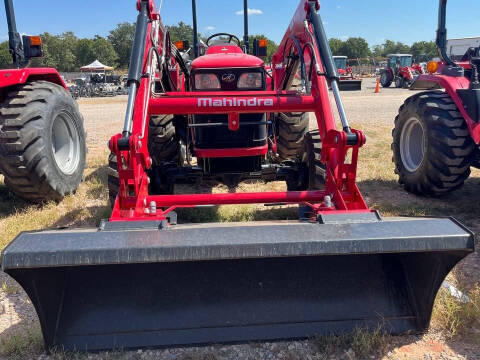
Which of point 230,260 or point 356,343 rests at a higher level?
point 230,260

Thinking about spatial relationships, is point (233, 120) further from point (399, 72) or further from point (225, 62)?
point (399, 72)

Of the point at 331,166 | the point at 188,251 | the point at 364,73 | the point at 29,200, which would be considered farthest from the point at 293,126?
the point at 364,73

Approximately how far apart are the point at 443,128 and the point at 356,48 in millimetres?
99088

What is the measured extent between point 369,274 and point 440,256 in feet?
1.38

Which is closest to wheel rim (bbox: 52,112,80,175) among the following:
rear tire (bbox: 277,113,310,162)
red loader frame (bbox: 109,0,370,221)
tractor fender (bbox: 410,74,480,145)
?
red loader frame (bbox: 109,0,370,221)

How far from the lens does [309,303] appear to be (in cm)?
238

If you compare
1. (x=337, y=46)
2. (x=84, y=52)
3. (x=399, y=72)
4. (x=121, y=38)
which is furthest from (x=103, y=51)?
(x=399, y=72)

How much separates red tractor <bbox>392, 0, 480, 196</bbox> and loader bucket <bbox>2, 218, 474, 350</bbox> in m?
2.07

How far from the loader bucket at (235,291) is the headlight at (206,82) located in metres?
2.11

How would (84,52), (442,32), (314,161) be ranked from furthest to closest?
(84,52) → (442,32) → (314,161)

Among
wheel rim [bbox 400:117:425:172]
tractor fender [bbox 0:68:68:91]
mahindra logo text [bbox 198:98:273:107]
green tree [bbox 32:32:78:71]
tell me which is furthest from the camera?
green tree [bbox 32:32:78:71]

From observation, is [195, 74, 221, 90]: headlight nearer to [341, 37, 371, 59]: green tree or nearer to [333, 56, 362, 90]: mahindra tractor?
[333, 56, 362, 90]: mahindra tractor

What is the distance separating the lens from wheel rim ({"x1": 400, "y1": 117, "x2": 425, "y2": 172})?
16.1 feet

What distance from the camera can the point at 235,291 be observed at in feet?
7.84
